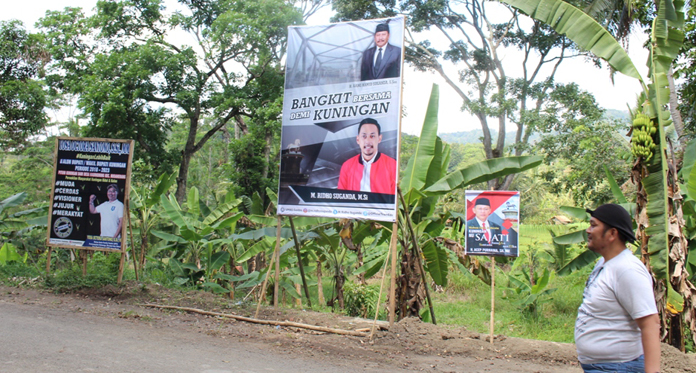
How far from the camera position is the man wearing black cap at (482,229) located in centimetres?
649

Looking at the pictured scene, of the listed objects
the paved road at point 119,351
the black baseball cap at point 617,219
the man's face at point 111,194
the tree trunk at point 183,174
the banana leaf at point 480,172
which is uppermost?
the tree trunk at point 183,174

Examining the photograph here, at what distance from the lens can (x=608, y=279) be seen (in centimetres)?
261

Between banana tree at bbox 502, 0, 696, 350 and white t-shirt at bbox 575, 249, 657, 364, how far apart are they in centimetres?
401

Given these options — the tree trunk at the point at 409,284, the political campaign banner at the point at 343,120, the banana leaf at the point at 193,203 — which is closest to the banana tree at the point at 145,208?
the banana leaf at the point at 193,203

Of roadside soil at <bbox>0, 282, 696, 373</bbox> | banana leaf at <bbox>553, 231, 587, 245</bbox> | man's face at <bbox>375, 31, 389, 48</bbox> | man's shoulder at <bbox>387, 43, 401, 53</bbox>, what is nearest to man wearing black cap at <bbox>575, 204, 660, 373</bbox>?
roadside soil at <bbox>0, 282, 696, 373</bbox>

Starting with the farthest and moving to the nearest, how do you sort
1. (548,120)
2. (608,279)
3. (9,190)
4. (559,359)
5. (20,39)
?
(9,190) → (20,39) → (548,120) → (559,359) → (608,279)

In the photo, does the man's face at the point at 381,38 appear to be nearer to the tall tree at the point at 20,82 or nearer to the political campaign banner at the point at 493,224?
the political campaign banner at the point at 493,224

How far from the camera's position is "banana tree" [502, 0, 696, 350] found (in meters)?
5.98

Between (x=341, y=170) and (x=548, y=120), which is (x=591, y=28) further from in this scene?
(x=548, y=120)

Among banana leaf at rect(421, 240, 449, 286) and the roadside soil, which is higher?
banana leaf at rect(421, 240, 449, 286)

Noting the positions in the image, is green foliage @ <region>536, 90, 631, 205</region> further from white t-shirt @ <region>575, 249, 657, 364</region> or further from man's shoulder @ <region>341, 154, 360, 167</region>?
white t-shirt @ <region>575, 249, 657, 364</region>

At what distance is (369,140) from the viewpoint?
6.64 metres

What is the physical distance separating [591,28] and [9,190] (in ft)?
79.0

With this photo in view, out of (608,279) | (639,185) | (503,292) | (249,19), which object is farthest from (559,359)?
(249,19)
